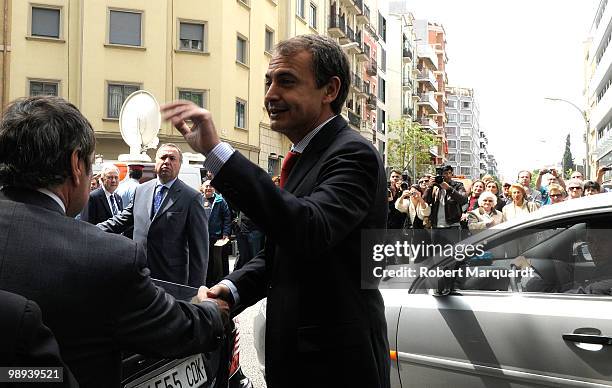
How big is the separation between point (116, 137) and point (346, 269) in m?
26.2

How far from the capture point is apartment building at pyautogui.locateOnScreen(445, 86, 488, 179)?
14025cm

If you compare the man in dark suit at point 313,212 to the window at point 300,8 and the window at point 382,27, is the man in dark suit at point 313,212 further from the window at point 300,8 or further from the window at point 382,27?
the window at point 382,27

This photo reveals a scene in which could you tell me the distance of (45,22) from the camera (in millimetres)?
27641

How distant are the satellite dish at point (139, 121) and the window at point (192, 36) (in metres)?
15.7

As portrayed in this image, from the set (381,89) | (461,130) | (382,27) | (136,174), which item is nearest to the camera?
(136,174)

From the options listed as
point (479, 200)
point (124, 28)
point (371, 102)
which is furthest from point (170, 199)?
point (371, 102)

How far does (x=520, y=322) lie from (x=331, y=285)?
183 cm

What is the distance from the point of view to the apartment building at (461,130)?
140m

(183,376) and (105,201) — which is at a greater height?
(105,201)

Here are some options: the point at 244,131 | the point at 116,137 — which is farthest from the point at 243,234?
the point at 244,131

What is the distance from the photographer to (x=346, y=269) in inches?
86.6

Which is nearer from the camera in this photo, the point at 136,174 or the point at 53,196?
the point at 53,196

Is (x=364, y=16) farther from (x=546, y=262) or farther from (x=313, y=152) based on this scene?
(x=313, y=152)

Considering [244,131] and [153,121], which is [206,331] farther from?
[244,131]
